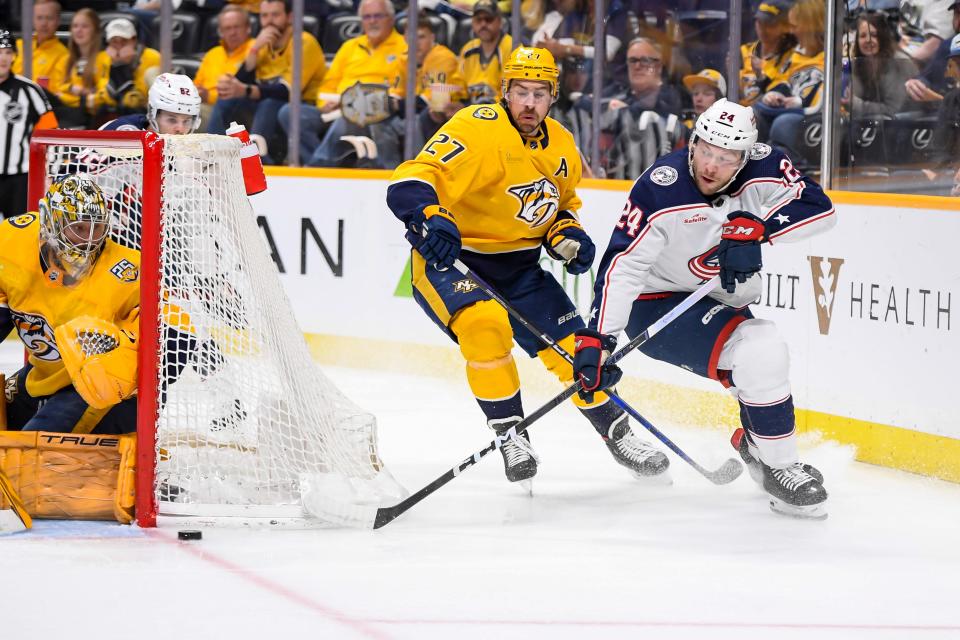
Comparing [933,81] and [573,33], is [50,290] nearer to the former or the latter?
[933,81]

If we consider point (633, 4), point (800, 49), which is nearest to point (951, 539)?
point (800, 49)

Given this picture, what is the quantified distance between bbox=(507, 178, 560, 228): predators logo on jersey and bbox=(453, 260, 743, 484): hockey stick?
208mm

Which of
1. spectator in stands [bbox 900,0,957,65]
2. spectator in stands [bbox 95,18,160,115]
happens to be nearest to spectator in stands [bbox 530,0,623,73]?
spectator in stands [bbox 900,0,957,65]

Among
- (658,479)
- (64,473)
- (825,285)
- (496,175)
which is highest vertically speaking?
(496,175)

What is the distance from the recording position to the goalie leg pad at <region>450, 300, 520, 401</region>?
356 cm

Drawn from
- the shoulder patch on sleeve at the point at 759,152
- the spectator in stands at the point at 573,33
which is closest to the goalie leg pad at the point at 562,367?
the shoulder patch on sleeve at the point at 759,152

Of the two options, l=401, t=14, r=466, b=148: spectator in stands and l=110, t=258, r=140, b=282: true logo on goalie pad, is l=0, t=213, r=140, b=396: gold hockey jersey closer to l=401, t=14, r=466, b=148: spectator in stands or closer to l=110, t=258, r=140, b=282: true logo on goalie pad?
l=110, t=258, r=140, b=282: true logo on goalie pad

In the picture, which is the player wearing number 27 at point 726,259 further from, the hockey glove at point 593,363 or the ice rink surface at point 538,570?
the ice rink surface at point 538,570

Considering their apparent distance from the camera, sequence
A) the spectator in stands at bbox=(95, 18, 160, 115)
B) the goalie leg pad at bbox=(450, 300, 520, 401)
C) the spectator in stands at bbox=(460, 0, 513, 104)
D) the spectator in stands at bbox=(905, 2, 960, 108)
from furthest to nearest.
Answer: the spectator in stands at bbox=(95, 18, 160, 115) < the spectator in stands at bbox=(460, 0, 513, 104) < the spectator in stands at bbox=(905, 2, 960, 108) < the goalie leg pad at bbox=(450, 300, 520, 401)

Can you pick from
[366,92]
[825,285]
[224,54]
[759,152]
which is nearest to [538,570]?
[759,152]

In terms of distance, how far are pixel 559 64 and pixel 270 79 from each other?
149 cm

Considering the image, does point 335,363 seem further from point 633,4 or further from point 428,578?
point 428,578

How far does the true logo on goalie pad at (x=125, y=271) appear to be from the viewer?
3.31 meters

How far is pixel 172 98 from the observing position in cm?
430
